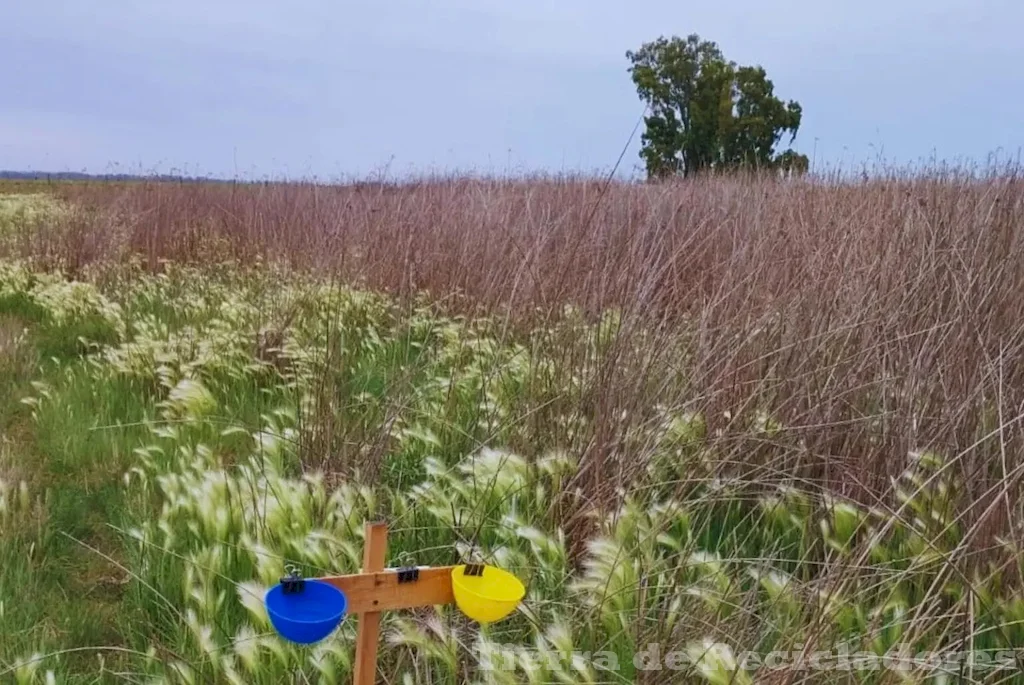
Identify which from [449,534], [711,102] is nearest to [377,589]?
[449,534]

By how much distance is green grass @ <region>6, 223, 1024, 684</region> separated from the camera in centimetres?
144

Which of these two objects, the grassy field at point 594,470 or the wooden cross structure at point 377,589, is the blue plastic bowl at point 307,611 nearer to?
the wooden cross structure at point 377,589

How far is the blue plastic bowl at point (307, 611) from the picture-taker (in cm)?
88

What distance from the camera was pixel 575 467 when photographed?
198cm

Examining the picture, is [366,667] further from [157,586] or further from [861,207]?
[861,207]

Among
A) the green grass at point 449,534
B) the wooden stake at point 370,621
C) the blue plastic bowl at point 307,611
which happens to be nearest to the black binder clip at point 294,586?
the blue plastic bowl at point 307,611

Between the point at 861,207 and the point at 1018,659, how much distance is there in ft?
9.68

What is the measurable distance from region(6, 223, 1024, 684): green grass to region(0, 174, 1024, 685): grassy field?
0.4 inches

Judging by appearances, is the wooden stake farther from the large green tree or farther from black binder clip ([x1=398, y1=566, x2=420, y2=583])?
the large green tree

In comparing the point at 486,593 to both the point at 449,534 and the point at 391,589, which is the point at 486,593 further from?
the point at 449,534

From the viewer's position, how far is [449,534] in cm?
195

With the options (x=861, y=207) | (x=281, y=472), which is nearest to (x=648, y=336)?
(x=281, y=472)

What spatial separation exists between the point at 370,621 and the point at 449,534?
88 cm

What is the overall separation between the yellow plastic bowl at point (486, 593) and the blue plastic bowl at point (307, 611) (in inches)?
5.4
